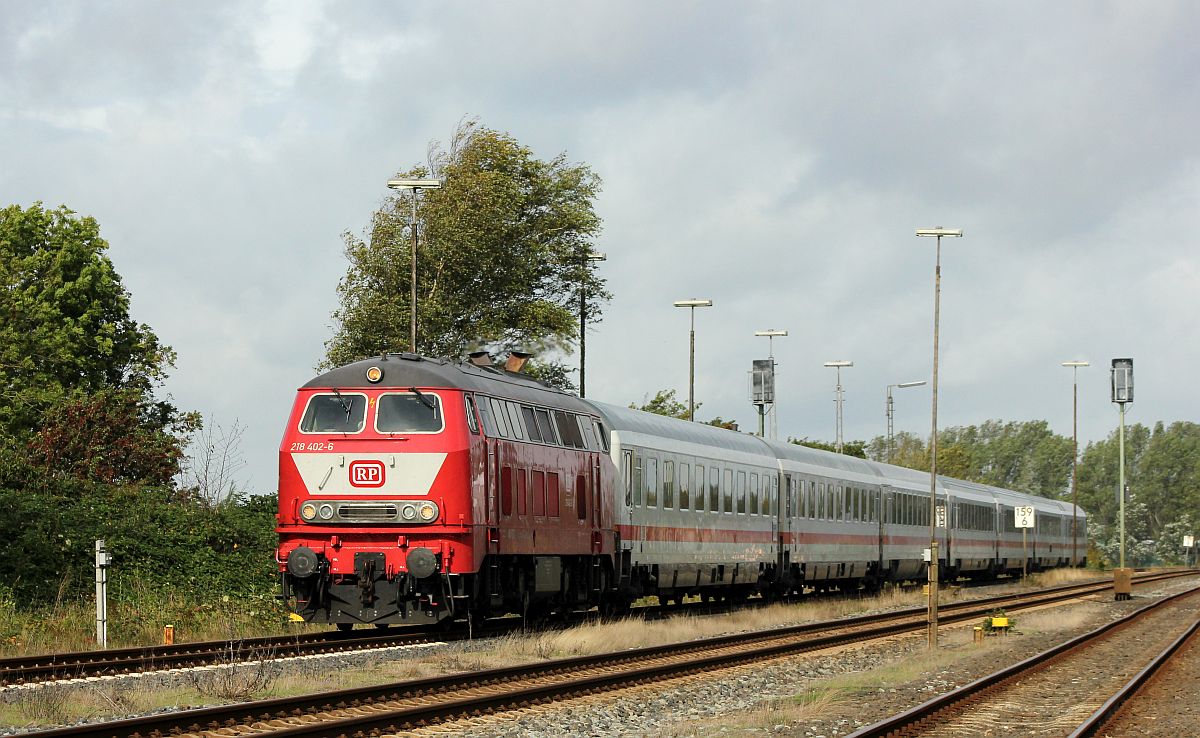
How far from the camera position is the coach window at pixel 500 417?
22.6 m

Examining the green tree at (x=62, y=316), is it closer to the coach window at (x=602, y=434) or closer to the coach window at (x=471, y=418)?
the coach window at (x=602, y=434)

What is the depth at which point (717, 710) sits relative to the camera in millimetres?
16688

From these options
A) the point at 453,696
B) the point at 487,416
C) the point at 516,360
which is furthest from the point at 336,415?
the point at 453,696

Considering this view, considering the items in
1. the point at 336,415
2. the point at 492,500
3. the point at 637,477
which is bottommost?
the point at 492,500

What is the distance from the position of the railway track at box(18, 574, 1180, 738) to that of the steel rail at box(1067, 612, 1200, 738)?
16.5 ft

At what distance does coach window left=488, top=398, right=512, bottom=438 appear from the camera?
2256 cm

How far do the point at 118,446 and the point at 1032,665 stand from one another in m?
25.2

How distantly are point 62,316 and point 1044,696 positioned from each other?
1581 inches

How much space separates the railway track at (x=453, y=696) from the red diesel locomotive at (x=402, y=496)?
227cm

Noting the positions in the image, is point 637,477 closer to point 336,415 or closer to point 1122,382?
point 336,415

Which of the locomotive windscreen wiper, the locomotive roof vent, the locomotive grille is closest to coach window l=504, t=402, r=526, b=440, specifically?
the locomotive windscreen wiper

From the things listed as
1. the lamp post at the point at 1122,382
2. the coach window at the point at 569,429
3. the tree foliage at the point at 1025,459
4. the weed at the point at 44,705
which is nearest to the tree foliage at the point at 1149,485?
the tree foliage at the point at 1025,459

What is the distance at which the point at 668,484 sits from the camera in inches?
1224

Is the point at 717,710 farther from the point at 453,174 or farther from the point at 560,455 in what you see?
the point at 453,174
